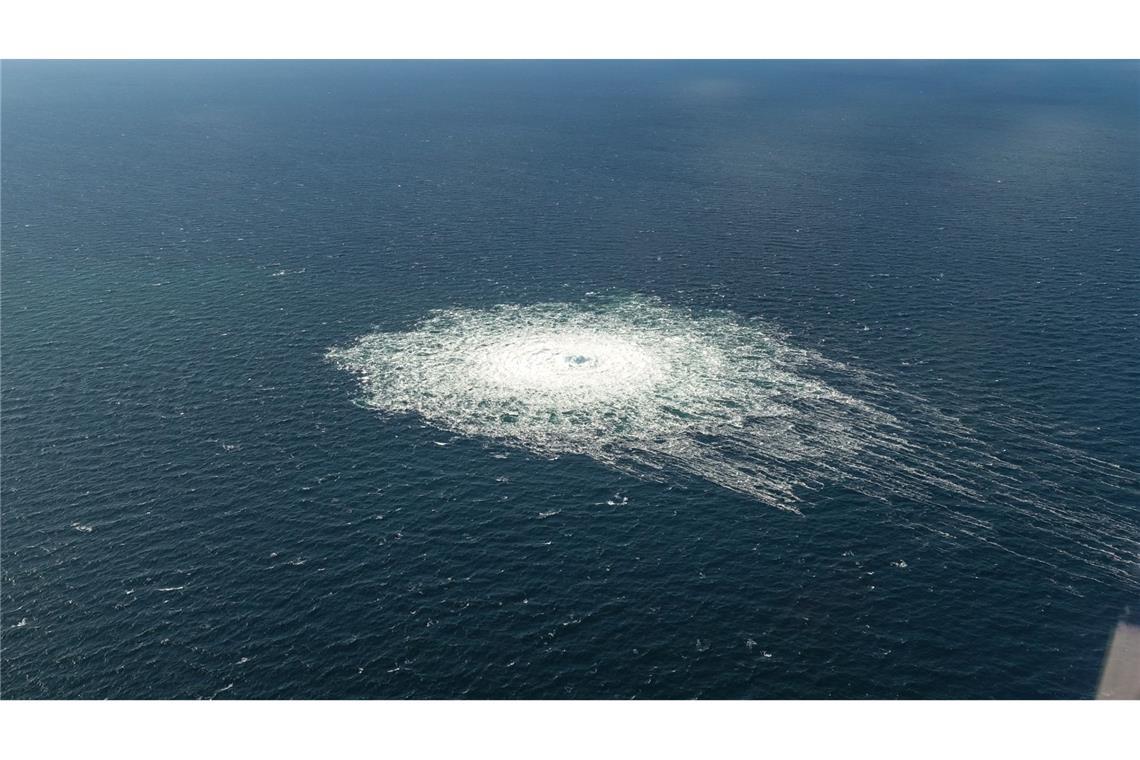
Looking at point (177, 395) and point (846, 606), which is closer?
point (846, 606)

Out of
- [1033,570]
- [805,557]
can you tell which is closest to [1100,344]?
[1033,570]

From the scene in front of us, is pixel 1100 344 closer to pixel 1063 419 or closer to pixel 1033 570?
pixel 1063 419

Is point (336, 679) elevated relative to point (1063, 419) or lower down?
lower down

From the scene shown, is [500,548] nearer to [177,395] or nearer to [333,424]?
[333,424]

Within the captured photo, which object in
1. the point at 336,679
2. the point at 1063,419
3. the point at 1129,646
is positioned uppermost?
the point at 1063,419

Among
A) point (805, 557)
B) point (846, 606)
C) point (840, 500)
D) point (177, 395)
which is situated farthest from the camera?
point (177, 395)

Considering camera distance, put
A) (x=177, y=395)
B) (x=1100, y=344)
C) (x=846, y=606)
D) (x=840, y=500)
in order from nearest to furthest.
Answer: (x=846, y=606), (x=840, y=500), (x=177, y=395), (x=1100, y=344)
